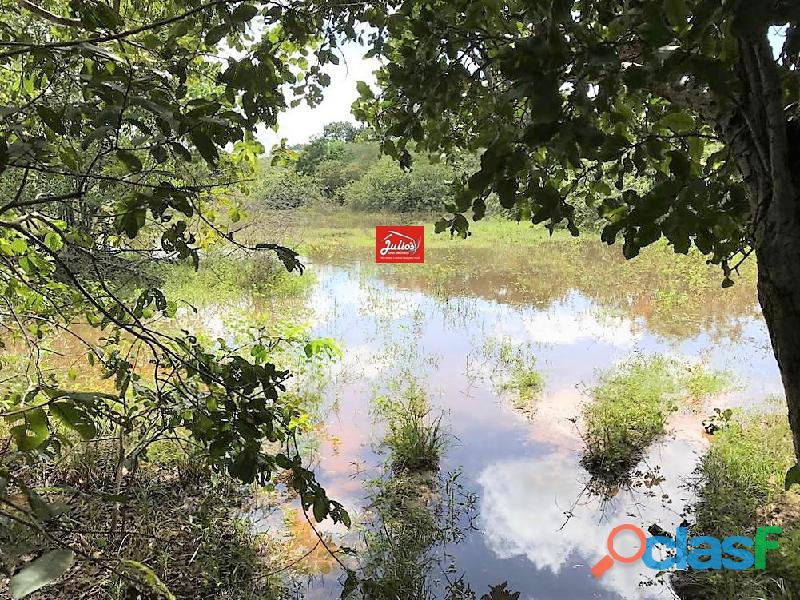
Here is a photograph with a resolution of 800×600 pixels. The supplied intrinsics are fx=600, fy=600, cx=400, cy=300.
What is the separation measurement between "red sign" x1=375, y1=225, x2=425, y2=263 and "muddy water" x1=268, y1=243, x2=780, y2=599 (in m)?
0.22

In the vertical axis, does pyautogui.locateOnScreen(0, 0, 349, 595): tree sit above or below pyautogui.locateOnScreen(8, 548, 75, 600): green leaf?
above

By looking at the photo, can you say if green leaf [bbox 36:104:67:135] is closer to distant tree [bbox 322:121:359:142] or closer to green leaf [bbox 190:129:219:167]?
green leaf [bbox 190:129:219:167]

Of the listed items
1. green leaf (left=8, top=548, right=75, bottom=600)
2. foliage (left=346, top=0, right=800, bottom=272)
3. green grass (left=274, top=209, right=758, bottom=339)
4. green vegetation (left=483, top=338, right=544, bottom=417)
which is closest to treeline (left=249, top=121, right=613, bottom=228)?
green grass (left=274, top=209, right=758, bottom=339)

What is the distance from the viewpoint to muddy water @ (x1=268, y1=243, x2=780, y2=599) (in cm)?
230

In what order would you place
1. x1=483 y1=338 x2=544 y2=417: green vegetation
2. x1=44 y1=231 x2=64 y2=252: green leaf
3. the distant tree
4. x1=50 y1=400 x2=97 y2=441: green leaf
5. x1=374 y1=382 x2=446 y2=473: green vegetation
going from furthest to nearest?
1. the distant tree
2. x1=483 y1=338 x2=544 y2=417: green vegetation
3. x1=374 y1=382 x2=446 y2=473: green vegetation
4. x1=44 y1=231 x2=64 y2=252: green leaf
5. x1=50 y1=400 x2=97 y2=441: green leaf

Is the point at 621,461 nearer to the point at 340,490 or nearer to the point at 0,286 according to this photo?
the point at 340,490

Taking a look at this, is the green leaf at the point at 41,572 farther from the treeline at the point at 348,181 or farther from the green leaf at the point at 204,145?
the treeline at the point at 348,181

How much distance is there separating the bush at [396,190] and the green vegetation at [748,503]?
5.01 metres

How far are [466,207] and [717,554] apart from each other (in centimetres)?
189

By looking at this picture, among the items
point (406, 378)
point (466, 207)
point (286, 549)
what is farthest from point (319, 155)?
point (466, 207)

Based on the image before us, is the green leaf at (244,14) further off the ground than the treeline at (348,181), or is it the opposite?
the treeline at (348,181)

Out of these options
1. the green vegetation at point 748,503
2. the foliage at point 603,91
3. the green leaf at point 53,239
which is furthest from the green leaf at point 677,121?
the green vegetation at point 748,503

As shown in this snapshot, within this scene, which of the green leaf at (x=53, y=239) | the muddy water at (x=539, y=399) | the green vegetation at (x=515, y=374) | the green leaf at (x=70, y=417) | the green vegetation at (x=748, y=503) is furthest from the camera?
the green vegetation at (x=515, y=374)

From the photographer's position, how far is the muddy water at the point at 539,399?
2.30 metres
